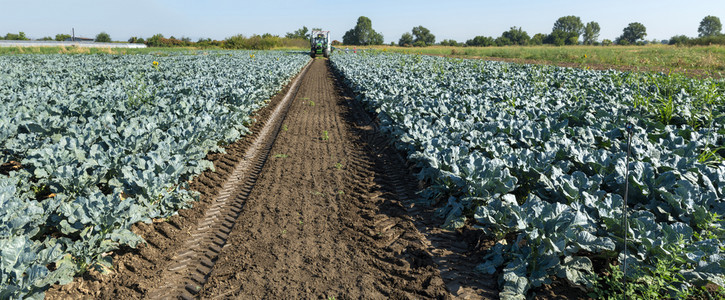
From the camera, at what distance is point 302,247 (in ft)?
12.3

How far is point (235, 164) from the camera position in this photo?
21.0 ft

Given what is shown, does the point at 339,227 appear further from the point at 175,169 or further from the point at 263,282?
the point at 175,169

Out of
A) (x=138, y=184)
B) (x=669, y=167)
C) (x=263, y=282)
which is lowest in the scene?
(x=263, y=282)

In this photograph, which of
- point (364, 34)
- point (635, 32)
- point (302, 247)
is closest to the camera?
point (302, 247)

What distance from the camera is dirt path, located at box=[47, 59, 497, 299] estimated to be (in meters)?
3.14

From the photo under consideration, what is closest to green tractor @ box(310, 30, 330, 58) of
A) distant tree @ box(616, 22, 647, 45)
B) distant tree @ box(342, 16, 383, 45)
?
distant tree @ box(342, 16, 383, 45)

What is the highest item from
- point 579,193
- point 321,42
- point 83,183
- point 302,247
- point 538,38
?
point 538,38

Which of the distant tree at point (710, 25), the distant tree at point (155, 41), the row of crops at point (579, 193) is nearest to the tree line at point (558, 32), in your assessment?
the distant tree at point (710, 25)

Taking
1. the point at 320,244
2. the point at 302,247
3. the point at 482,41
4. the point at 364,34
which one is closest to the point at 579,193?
the point at 320,244

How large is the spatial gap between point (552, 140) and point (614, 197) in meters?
1.89

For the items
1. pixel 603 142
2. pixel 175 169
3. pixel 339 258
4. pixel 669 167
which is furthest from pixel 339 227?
pixel 603 142

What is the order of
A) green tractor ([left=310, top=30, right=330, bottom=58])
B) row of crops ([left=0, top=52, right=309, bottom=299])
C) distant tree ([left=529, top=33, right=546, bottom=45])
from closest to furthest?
1. row of crops ([left=0, top=52, right=309, bottom=299])
2. green tractor ([left=310, top=30, right=330, bottom=58])
3. distant tree ([left=529, top=33, right=546, bottom=45])

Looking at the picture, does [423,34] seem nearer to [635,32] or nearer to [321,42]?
[635,32]

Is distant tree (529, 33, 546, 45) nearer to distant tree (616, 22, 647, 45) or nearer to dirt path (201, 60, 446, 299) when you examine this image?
distant tree (616, 22, 647, 45)
